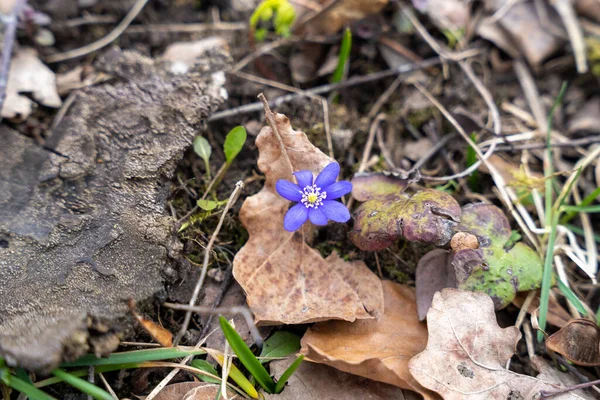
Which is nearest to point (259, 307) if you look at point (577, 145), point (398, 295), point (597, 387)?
point (398, 295)

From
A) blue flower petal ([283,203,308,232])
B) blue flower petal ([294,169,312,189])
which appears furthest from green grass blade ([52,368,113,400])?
blue flower petal ([294,169,312,189])

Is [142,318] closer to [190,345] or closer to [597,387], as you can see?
[190,345]

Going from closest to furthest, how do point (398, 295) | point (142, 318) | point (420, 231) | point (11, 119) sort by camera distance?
point (142, 318) → point (420, 231) → point (398, 295) → point (11, 119)

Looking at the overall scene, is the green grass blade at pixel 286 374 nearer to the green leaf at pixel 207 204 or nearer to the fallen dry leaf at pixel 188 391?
the fallen dry leaf at pixel 188 391

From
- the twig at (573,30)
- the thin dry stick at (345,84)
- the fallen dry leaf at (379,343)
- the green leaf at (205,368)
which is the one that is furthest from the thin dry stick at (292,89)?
the twig at (573,30)

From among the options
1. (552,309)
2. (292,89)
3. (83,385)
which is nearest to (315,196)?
(292,89)

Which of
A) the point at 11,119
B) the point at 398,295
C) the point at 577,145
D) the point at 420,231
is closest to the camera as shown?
the point at 420,231

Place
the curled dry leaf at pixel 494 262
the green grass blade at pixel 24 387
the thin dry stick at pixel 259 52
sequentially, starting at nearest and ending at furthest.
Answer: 1. the green grass blade at pixel 24 387
2. the curled dry leaf at pixel 494 262
3. the thin dry stick at pixel 259 52
